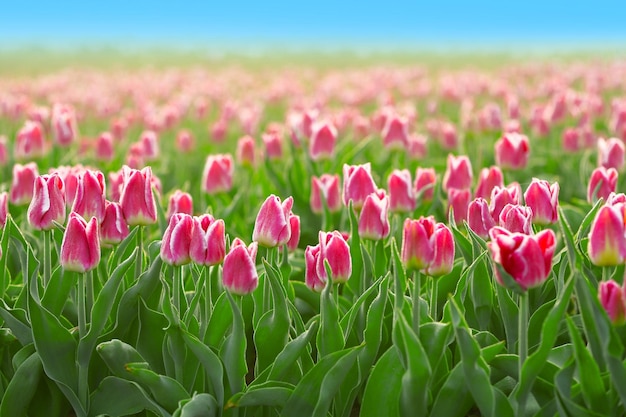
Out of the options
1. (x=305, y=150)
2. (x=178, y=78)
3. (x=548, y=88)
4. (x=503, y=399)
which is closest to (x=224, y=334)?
(x=503, y=399)

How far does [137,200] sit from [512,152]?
2091 mm

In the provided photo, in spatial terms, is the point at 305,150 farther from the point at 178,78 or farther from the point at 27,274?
the point at 178,78

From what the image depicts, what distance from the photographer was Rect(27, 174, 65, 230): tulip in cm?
232

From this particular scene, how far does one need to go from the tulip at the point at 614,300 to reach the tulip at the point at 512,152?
2.10 m

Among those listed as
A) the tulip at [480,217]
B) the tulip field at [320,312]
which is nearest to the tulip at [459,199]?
the tulip field at [320,312]

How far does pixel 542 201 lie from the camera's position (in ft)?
7.69

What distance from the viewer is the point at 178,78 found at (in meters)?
14.2

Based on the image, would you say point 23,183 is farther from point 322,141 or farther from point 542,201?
point 542,201

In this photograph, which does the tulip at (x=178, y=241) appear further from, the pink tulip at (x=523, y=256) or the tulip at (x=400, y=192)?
the tulip at (x=400, y=192)

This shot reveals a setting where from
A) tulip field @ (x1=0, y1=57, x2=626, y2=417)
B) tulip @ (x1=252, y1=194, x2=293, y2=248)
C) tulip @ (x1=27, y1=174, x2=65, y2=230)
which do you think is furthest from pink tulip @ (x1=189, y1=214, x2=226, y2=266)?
tulip @ (x1=27, y1=174, x2=65, y2=230)

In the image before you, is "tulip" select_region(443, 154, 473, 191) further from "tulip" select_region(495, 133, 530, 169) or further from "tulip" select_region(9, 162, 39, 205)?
"tulip" select_region(9, 162, 39, 205)

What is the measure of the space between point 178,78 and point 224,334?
12418 mm

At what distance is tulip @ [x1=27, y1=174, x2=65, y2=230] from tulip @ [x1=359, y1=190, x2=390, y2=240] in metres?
0.96

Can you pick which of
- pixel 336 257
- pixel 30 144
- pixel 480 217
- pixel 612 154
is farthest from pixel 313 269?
pixel 30 144
